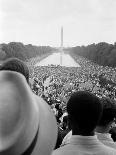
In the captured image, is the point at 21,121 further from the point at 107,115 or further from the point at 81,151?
the point at 107,115

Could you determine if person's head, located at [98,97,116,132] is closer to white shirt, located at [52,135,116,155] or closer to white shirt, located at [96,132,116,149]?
white shirt, located at [96,132,116,149]

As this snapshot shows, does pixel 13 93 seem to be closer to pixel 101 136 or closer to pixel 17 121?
pixel 17 121

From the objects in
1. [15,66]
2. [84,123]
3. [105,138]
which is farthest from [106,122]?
[15,66]

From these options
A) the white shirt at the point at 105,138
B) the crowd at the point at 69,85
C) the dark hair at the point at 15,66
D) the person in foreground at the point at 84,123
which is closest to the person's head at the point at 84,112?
the person in foreground at the point at 84,123

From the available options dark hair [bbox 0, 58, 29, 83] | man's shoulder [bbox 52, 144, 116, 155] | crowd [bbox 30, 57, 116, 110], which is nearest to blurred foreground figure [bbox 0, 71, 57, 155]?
dark hair [bbox 0, 58, 29, 83]

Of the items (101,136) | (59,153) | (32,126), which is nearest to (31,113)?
(32,126)

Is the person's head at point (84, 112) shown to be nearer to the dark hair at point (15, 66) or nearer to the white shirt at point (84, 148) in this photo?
the white shirt at point (84, 148)
